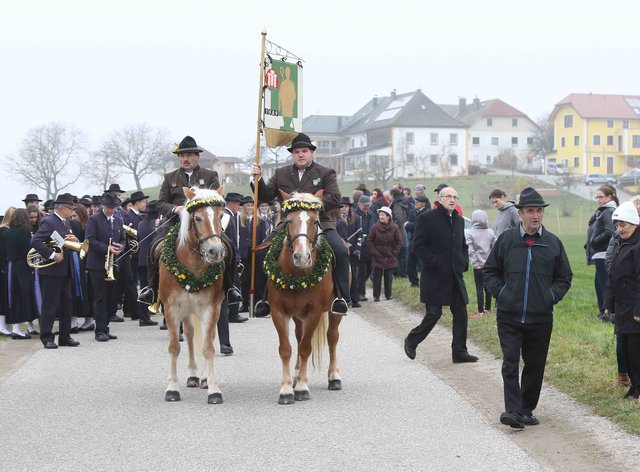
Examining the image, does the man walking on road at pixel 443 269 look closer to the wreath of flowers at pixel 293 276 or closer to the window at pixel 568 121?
the wreath of flowers at pixel 293 276

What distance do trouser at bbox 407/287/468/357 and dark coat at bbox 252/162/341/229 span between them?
228 centimetres

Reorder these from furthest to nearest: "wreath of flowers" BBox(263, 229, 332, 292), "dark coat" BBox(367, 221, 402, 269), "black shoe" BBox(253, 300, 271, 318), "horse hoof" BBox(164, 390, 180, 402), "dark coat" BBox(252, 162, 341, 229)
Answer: "dark coat" BBox(367, 221, 402, 269)
"dark coat" BBox(252, 162, 341, 229)
"black shoe" BBox(253, 300, 271, 318)
"wreath of flowers" BBox(263, 229, 332, 292)
"horse hoof" BBox(164, 390, 180, 402)

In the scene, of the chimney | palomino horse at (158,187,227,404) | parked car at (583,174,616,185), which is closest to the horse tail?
palomino horse at (158,187,227,404)

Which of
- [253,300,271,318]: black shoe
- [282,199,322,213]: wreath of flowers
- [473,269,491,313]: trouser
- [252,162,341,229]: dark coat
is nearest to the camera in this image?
[282,199,322,213]: wreath of flowers

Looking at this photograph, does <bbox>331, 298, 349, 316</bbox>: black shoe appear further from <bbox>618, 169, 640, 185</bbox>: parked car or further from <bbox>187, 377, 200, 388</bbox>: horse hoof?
<bbox>618, 169, 640, 185</bbox>: parked car

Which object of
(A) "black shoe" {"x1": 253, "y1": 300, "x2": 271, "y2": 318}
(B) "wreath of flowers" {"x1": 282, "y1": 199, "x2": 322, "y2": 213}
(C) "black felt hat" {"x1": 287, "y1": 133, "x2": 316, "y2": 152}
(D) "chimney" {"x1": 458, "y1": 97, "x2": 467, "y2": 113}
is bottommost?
(A) "black shoe" {"x1": 253, "y1": 300, "x2": 271, "y2": 318}

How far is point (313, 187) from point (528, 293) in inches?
126

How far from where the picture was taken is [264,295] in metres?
10.9

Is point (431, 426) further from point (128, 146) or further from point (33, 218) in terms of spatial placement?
point (128, 146)

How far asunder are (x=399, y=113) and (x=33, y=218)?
112152 mm

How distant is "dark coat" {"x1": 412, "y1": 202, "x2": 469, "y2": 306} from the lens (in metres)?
12.8

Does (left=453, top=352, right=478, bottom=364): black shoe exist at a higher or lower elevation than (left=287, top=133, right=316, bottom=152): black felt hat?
lower

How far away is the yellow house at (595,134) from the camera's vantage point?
404 feet

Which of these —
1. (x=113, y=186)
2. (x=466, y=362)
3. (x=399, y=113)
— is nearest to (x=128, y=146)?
(x=399, y=113)
